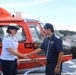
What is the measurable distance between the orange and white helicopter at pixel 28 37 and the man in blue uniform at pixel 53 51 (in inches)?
90.4

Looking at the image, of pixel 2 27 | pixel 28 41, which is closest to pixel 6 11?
pixel 2 27

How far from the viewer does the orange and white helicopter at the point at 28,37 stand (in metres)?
7.30

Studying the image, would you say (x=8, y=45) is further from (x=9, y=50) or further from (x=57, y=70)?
(x=57, y=70)

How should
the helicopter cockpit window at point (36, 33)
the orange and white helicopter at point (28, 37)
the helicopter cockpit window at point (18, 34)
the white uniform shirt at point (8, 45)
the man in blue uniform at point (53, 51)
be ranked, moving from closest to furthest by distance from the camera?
the man in blue uniform at point (53, 51) → the white uniform shirt at point (8, 45) → the orange and white helicopter at point (28, 37) → the helicopter cockpit window at point (18, 34) → the helicopter cockpit window at point (36, 33)

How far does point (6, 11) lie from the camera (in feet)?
26.7

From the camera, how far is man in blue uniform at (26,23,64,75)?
4.70 m

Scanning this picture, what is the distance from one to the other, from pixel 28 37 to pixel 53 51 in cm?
269

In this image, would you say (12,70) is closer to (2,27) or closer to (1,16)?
(2,27)

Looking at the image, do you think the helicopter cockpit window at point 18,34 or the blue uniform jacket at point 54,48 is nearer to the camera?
the blue uniform jacket at point 54,48

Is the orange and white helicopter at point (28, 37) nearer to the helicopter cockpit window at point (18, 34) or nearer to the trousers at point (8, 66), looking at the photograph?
the helicopter cockpit window at point (18, 34)

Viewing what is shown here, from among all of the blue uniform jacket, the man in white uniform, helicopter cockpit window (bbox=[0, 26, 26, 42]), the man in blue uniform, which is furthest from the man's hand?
helicopter cockpit window (bbox=[0, 26, 26, 42])

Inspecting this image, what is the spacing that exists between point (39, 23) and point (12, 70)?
2.92m

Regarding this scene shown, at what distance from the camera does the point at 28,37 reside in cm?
743

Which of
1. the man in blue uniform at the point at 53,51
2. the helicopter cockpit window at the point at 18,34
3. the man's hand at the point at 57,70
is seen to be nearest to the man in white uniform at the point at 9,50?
the man in blue uniform at the point at 53,51
